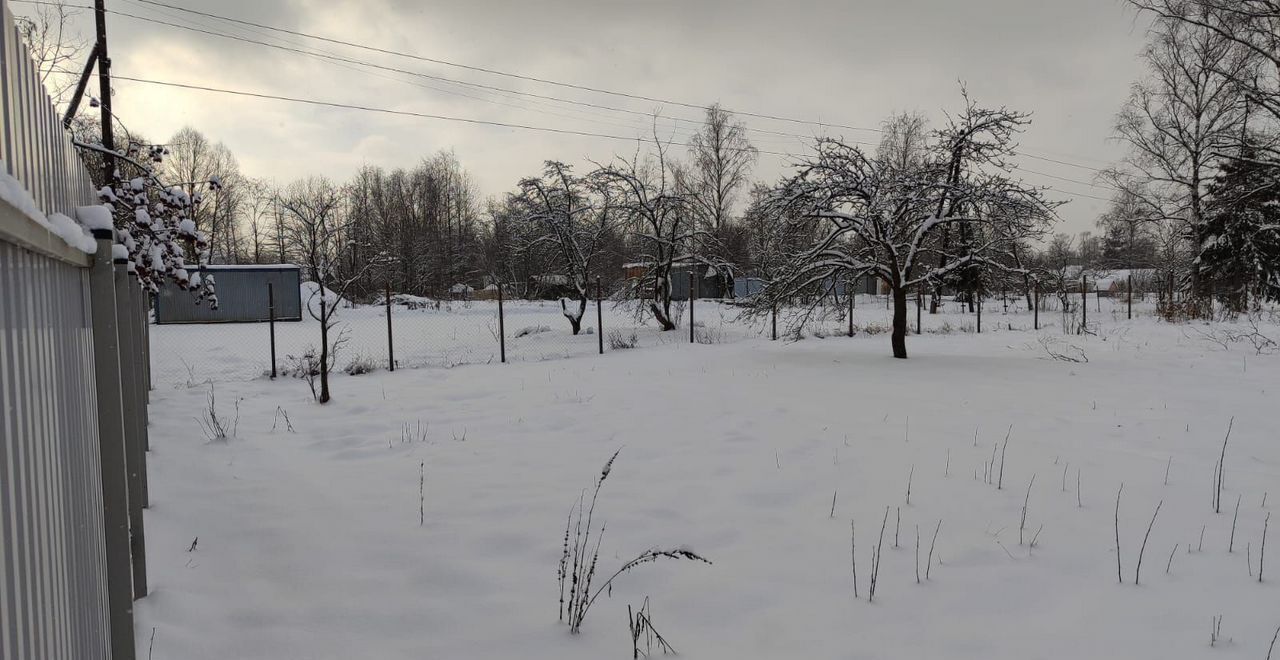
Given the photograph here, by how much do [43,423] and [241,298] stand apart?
83.9ft

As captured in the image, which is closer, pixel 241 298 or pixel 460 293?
pixel 241 298

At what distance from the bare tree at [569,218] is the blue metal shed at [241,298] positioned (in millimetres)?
11106

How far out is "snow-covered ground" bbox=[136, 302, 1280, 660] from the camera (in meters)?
2.77

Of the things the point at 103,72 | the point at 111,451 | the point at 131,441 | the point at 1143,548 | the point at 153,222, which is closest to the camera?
the point at 111,451

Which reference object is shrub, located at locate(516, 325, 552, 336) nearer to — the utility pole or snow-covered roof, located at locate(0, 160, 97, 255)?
the utility pole

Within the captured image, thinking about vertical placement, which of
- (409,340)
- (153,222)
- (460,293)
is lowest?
(409,340)

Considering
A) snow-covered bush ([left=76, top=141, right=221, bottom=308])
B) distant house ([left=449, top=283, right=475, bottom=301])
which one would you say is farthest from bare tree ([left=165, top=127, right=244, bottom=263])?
snow-covered bush ([left=76, top=141, right=221, bottom=308])

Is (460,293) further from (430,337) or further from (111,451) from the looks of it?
(111,451)

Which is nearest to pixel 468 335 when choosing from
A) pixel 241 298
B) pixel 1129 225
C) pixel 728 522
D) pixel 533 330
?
pixel 533 330

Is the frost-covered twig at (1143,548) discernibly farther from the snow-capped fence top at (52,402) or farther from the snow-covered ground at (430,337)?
the snow-covered ground at (430,337)

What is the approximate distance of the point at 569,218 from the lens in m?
17.7

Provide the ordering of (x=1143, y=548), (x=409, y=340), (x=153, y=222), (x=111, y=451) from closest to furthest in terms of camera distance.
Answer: (x=111, y=451) → (x=1143, y=548) → (x=153, y=222) → (x=409, y=340)

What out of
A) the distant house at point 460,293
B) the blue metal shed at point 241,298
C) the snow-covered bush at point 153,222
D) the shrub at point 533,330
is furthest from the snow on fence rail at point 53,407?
the distant house at point 460,293

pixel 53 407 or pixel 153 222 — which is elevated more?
pixel 153 222
